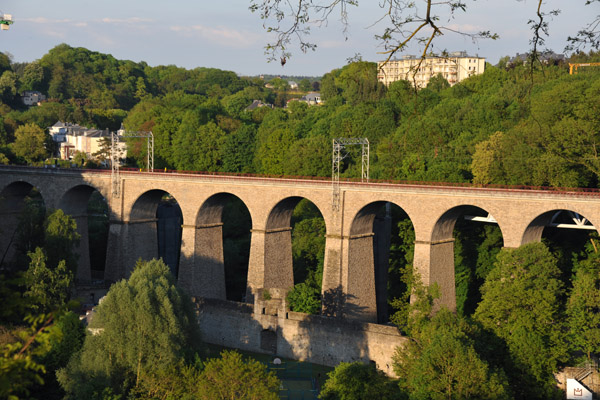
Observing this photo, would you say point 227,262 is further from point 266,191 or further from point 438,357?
point 438,357

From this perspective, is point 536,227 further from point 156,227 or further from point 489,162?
point 156,227

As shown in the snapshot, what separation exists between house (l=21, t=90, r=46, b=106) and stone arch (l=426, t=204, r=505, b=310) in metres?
108

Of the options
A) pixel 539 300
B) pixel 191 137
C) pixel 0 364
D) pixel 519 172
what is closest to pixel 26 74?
pixel 191 137

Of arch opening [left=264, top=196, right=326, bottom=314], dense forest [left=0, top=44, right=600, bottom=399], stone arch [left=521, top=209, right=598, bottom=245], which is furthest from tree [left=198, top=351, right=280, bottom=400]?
stone arch [left=521, top=209, right=598, bottom=245]

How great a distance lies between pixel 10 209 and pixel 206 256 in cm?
2197

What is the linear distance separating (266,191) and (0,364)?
49510mm

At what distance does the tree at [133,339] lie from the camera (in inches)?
1572

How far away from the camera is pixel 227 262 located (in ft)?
235

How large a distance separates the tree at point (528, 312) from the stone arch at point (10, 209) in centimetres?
4349

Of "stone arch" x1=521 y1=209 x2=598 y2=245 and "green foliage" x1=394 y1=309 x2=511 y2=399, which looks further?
"stone arch" x1=521 y1=209 x2=598 y2=245

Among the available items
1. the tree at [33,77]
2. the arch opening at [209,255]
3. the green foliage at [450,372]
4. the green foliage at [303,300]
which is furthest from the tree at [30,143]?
the green foliage at [450,372]

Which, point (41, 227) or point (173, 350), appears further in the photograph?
point (41, 227)

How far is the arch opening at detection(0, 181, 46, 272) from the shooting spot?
6256 centimetres

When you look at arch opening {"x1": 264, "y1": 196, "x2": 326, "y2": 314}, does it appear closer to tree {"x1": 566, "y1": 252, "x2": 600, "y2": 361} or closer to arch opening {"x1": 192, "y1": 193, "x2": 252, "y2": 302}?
arch opening {"x1": 192, "y1": 193, "x2": 252, "y2": 302}
